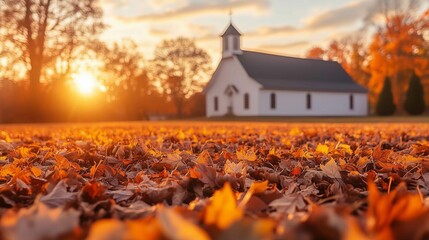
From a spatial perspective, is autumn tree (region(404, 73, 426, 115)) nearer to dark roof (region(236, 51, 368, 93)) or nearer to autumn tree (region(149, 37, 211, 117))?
dark roof (region(236, 51, 368, 93))

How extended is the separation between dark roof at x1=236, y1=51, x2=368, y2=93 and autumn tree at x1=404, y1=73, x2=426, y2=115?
249 inches

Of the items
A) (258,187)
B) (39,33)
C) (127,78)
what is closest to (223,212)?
(258,187)

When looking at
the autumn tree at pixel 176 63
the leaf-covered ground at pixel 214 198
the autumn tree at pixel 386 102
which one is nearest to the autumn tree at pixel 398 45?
the autumn tree at pixel 386 102

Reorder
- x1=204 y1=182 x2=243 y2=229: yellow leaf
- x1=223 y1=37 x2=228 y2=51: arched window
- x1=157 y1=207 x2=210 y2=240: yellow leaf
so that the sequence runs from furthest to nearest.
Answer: x1=223 y1=37 x2=228 y2=51: arched window < x1=204 y1=182 x2=243 y2=229: yellow leaf < x1=157 y1=207 x2=210 y2=240: yellow leaf

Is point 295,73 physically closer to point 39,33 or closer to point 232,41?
point 232,41

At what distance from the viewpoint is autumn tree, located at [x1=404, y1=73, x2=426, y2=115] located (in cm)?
3816

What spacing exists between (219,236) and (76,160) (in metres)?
2.23

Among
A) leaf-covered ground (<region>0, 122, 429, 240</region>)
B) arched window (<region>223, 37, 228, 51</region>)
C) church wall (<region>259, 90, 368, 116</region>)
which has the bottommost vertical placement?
leaf-covered ground (<region>0, 122, 429, 240</region>)

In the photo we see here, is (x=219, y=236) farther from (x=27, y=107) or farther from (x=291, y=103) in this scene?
(x=291, y=103)

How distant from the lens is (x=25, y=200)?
1.54 m

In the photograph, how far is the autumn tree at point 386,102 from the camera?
38.8 meters

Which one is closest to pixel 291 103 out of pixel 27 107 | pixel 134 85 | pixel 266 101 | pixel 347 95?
pixel 266 101

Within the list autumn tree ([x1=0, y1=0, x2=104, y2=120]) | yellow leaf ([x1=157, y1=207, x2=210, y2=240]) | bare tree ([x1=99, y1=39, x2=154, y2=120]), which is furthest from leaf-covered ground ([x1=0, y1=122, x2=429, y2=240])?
bare tree ([x1=99, y1=39, x2=154, y2=120])

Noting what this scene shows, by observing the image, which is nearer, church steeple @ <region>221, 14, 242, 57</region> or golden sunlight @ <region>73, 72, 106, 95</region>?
golden sunlight @ <region>73, 72, 106, 95</region>
